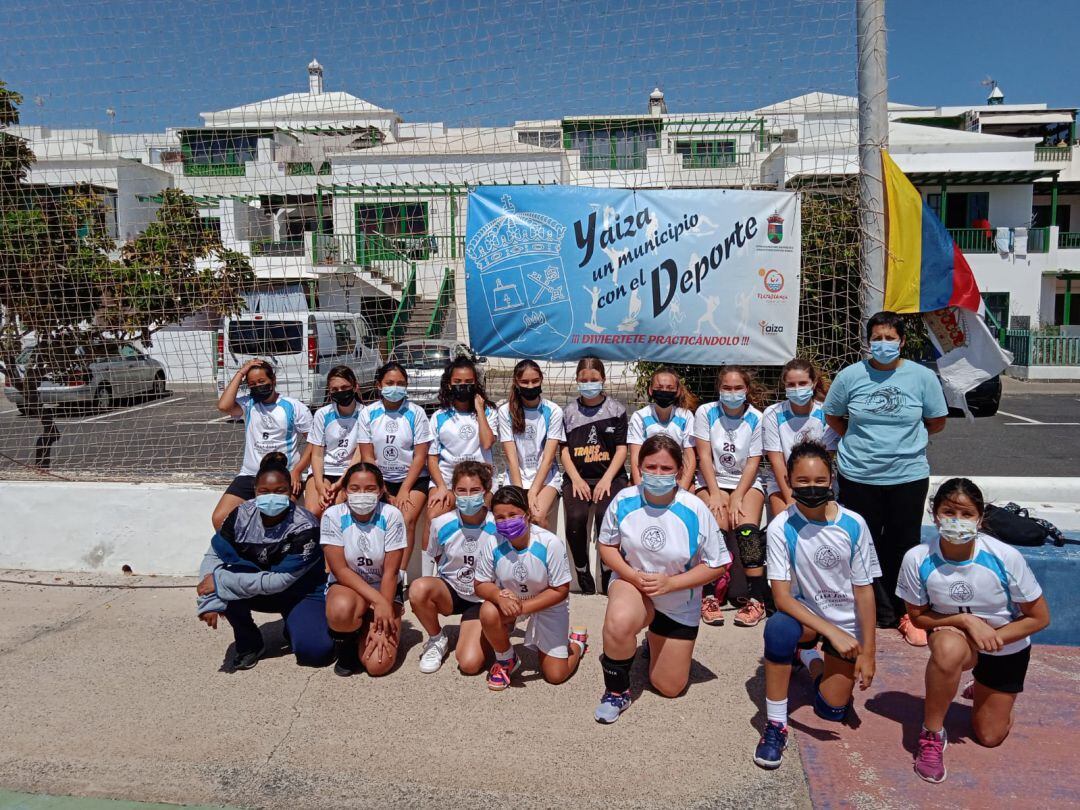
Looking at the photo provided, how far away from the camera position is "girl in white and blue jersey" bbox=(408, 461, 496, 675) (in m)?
4.13

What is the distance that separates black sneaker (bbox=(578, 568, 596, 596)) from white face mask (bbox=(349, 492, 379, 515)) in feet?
5.11

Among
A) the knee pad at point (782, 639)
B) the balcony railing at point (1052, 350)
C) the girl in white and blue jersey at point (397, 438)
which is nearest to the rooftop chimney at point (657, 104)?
the girl in white and blue jersey at point (397, 438)

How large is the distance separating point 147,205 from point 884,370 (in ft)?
17.6

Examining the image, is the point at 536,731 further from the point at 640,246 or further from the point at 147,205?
the point at 147,205

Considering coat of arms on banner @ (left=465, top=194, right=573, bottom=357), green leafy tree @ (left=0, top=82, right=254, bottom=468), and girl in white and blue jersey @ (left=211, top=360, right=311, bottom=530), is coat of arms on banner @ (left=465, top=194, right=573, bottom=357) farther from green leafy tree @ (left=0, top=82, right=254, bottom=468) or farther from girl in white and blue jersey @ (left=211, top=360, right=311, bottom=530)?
green leafy tree @ (left=0, top=82, right=254, bottom=468)

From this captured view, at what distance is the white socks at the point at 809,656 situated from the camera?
367 cm

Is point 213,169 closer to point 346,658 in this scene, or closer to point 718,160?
point 718,160

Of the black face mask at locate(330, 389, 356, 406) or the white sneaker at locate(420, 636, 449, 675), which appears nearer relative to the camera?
the white sneaker at locate(420, 636, 449, 675)

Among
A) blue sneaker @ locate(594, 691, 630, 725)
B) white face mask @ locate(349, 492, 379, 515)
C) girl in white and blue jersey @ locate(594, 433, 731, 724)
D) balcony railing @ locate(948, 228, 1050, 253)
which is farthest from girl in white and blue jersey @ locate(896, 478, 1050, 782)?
balcony railing @ locate(948, 228, 1050, 253)

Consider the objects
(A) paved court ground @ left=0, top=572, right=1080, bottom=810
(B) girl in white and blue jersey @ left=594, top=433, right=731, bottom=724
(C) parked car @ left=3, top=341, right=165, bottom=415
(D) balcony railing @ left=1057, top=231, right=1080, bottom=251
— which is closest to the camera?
(A) paved court ground @ left=0, top=572, right=1080, bottom=810

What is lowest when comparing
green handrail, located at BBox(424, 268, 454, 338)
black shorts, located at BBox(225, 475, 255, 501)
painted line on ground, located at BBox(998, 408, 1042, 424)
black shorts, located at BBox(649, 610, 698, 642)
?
painted line on ground, located at BBox(998, 408, 1042, 424)

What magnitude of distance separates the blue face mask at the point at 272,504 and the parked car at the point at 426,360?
1.54 metres

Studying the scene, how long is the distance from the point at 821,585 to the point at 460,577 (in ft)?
5.65

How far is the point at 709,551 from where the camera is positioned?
3.83m
